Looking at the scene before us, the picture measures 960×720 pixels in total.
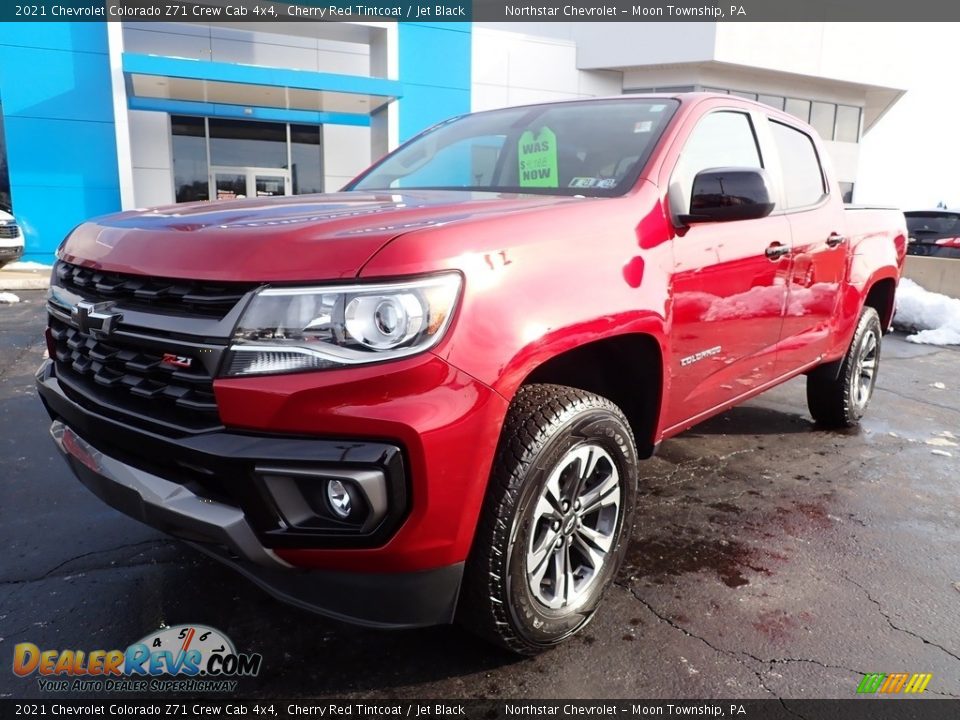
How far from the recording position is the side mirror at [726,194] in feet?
8.17

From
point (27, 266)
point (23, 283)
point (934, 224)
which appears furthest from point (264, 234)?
point (27, 266)

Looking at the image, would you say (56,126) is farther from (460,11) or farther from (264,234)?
(264,234)

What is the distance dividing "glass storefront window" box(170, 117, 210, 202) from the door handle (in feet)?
53.6

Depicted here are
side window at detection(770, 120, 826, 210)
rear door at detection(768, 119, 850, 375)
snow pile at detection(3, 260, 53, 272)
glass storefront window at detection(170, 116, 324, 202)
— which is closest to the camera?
rear door at detection(768, 119, 850, 375)

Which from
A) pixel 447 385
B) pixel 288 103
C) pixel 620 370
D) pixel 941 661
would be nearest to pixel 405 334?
pixel 447 385

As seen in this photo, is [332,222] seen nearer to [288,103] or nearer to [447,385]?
[447,385]

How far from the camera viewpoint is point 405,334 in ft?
5.54

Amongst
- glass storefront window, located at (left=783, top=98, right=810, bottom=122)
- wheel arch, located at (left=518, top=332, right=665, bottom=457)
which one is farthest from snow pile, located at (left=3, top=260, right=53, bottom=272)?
glass storefront window, located at (left=783, top=98, right=810, bottom=122)

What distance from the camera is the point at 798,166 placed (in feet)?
12.4

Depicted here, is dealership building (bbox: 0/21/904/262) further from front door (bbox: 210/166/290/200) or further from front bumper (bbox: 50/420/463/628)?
front bumper (bbox: 50/420/463/628)

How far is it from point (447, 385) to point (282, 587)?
2.31ft

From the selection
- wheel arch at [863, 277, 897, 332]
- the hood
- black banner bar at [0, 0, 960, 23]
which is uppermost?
black banner bar at [0, 0, 960, 23]

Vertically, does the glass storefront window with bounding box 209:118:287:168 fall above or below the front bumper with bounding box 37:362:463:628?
above

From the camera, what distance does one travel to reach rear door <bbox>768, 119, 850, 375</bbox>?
343 centimetres
